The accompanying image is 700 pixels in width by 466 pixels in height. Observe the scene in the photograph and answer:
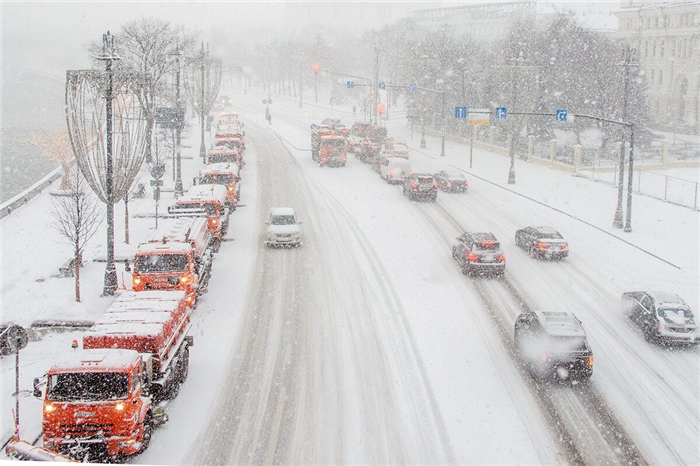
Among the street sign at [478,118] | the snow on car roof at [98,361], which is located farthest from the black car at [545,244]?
the street sign at [478,118]

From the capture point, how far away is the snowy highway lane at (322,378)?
1567cm

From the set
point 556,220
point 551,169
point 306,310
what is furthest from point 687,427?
point 551,169

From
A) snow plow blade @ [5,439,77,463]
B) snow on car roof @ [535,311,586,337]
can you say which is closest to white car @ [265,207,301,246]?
snow on car roof @ [535,311,586,337]

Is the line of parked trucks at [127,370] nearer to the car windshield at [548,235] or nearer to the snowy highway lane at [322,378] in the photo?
the snowy highway lane at [322,378]

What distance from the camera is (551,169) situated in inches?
2106

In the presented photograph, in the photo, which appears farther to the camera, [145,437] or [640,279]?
[640,279]

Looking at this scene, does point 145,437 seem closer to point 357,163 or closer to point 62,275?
point 62,275

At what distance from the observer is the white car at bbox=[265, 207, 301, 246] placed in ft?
104

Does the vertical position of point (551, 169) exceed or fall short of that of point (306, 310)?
it exceeds it

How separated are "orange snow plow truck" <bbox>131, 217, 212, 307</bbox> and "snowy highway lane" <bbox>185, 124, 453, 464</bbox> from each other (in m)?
2.30

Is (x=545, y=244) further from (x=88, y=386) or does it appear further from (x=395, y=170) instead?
(x=88, y=386)

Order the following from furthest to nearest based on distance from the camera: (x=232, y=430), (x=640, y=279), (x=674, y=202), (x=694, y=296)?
(x=674, y=202), (x=640, y=279), (x=694, y=296), (x=232, y=430)

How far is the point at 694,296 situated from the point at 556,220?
1168cm

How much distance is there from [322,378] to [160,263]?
285 inches
